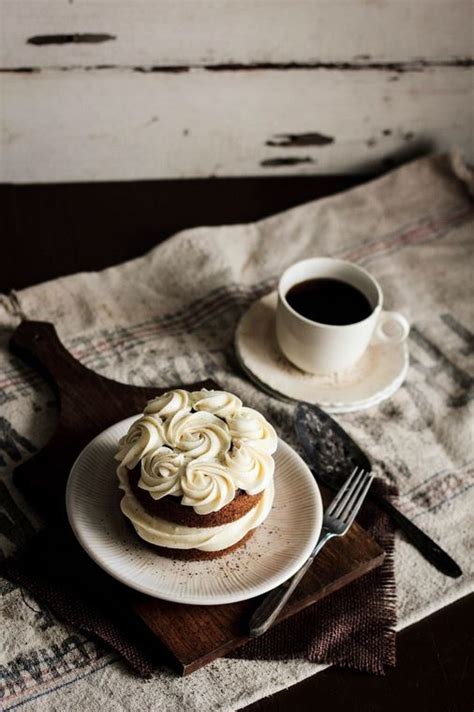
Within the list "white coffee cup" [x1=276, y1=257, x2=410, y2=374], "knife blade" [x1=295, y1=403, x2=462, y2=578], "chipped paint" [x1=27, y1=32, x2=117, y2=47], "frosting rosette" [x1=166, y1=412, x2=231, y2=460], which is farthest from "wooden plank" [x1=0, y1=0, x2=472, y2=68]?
"frosting rosette" [x1=166, y1=412, x2=231, y2=460]

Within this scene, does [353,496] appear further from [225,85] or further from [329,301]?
[225,85]

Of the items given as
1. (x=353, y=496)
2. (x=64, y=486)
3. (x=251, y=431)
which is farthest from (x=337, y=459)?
(x=64, y=486)

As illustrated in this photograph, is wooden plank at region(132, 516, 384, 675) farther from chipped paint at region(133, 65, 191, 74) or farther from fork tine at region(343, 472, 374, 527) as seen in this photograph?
chipped paint at region(133, 65, 191, 74)

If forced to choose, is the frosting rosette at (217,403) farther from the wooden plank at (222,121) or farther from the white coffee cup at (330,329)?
the wooden plank at (222,121)

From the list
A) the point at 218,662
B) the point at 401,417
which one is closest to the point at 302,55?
the point at 401,417

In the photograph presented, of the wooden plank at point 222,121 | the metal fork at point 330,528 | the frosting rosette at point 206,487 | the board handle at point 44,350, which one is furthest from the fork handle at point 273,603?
the wooden plank at point 222,121
